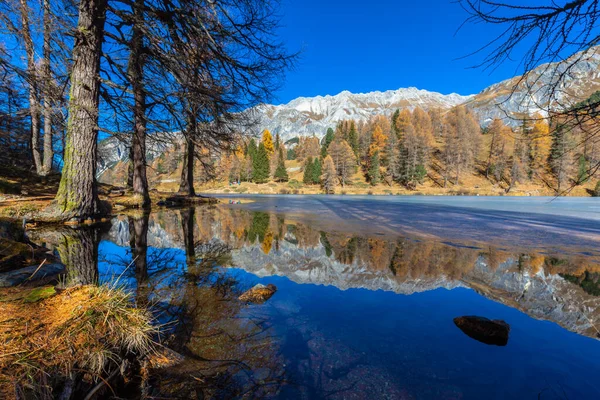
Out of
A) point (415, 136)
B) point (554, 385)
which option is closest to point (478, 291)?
point (554, 385)

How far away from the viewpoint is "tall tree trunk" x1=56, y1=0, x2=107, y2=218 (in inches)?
212

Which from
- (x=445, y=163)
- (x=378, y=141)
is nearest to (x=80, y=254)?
(x=445, y=163)

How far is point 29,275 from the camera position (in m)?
2.56

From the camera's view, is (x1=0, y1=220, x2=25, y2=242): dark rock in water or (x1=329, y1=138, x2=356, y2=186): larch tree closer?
(x1=0, y1=220, x2=25, y2=242): dark rock in water

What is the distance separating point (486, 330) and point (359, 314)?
4.04 ft

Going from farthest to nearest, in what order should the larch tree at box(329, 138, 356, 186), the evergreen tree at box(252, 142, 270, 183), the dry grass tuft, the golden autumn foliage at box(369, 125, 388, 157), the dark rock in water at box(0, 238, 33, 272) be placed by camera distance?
the golden autumn foliage at box(369, 125, 388, 157) < the evergreen tree at box(252, 142, 270, 183) < the larch tree at box(329, 138, 356, 186) < the dark rock in water at box(0, 238, 33, 272) < the dry grass tuft

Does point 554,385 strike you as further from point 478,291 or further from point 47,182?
point 47,182

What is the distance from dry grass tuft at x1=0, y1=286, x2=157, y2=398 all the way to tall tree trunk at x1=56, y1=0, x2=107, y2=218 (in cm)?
521

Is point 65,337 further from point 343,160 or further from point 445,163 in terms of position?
point 445,163

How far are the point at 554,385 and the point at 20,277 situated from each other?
15.4 ft

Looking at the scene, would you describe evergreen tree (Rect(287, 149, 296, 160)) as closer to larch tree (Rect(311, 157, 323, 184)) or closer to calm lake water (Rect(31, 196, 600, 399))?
larch tree (Rect(311, 157, 323, 184))

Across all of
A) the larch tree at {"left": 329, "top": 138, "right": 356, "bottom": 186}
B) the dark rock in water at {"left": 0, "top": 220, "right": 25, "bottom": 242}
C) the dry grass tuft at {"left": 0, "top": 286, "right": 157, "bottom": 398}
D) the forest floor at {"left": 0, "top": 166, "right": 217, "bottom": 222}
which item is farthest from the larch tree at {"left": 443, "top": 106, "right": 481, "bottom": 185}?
the dry grass tuft at {"left": 0, "top": 286, "right": 157, "bottom": 398}

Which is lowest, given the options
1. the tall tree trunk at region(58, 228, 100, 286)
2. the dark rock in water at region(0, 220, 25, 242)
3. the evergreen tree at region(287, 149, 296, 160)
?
the tall tree trunk at region(58, 228, 100, 286)

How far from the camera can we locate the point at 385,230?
27.9 ft
